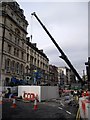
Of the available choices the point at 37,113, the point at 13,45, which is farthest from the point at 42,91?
the point at 13,45

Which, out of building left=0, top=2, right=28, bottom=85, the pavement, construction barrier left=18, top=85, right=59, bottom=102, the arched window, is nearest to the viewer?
the pavement

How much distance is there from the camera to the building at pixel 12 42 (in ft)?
155

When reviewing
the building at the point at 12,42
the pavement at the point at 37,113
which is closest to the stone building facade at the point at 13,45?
the building at the point at 12,42

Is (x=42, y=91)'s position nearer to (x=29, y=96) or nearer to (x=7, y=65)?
(x=29, y=96)

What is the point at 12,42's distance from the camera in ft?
174

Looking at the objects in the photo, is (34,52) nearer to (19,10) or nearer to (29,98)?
(19,10)

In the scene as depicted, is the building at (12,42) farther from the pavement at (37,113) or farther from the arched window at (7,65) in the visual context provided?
the pavement at (37,113)

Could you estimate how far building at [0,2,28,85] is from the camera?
4731cm

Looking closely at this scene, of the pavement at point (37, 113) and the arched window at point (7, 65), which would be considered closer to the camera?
the pavement at point (37, 113)

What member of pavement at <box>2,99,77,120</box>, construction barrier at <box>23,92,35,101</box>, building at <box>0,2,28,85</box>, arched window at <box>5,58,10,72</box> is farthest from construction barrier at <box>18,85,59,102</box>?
arched window at <box>5,58,10,72</box>

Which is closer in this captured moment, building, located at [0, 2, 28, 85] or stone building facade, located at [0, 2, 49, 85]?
building, located at [0, 2, 28, 85]

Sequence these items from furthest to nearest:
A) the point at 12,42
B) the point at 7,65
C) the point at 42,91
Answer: the point at 12,42 → the point at 7,65 → the point at 42,91

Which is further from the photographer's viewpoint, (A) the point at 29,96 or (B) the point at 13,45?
(B) the point at 13,45

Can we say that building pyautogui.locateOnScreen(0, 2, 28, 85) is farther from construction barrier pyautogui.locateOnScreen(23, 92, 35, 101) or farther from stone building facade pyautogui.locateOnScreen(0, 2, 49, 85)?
construction barrier pyautogui.locateOnScreen(23, 92, 35, 101)
